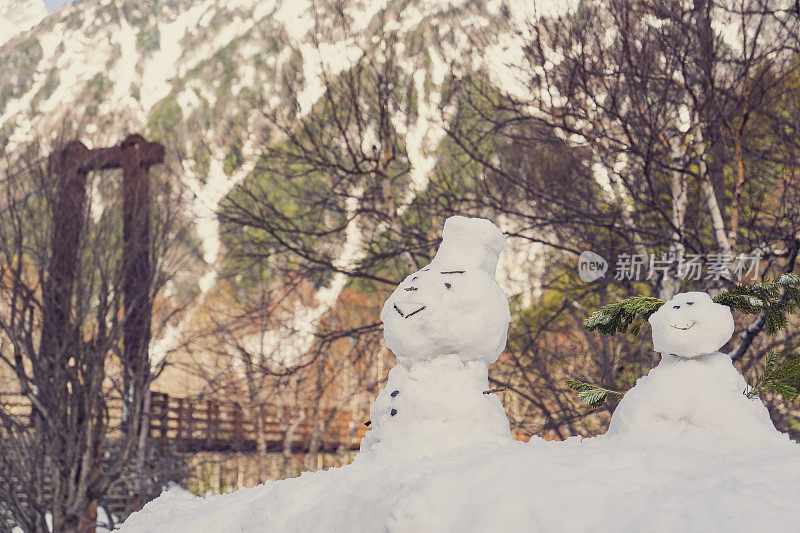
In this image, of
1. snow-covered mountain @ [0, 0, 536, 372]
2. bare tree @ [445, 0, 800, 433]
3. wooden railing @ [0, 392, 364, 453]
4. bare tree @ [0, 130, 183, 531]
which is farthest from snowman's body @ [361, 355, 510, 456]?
wooden railing @ [0, 392, 364, 453]

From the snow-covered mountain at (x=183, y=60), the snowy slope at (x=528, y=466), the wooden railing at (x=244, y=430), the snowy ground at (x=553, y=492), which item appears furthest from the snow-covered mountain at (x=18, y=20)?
the snowy ground at (x=553, y=492)

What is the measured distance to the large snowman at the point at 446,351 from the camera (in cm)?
319

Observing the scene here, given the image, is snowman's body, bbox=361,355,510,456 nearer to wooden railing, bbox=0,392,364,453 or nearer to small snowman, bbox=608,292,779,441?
small snowman, bbox=608,292,779,441

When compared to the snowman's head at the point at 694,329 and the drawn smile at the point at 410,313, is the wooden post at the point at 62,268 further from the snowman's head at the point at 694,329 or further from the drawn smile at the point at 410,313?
the snowman's head at the point at 694,329

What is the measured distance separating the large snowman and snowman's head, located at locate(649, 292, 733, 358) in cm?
77

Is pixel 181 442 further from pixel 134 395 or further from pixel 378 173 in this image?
pixel 378 173

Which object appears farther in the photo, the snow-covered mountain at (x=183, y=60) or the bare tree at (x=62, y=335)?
the snow-covered mountain at (x=183, y=60)

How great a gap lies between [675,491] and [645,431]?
78 cm

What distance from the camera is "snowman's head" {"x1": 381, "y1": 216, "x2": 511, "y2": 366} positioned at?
3359 mm

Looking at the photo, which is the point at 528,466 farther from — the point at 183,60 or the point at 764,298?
the point at 183,60

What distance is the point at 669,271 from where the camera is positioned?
269 inches

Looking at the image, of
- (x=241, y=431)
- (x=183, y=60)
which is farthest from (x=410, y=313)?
(x=183, y=60)

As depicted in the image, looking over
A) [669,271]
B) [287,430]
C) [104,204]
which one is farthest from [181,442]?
[669,271]

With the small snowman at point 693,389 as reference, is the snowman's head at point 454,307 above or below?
above
